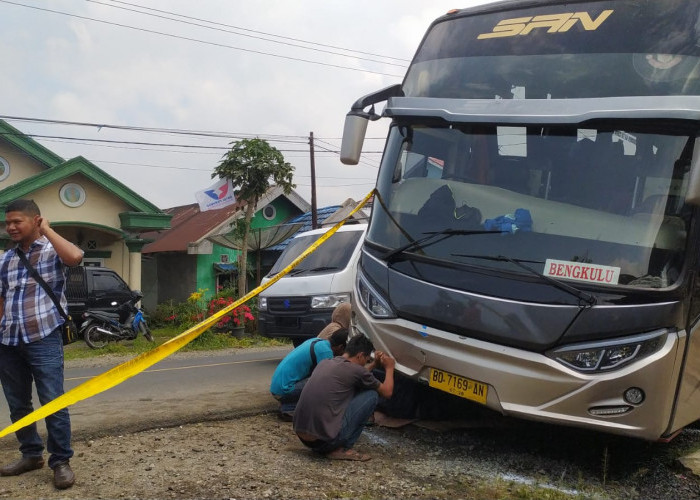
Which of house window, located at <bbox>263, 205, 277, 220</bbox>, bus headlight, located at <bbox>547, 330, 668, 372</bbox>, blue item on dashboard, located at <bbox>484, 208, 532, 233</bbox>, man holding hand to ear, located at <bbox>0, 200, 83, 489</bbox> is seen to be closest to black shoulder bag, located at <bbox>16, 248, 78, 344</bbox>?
man holding hand to ear, located at <bbox>0, 200, 83, 489</bbox>

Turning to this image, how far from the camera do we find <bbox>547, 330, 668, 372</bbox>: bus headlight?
4223 mm

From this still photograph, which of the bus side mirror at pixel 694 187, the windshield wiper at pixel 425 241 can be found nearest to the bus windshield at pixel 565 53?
the bus side mirror at pixel 694 187

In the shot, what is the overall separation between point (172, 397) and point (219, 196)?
12.2 meters

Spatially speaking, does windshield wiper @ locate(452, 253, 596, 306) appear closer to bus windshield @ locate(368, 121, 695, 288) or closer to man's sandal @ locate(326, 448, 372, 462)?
bus windshield @ locate(368, 121, 695, 288)

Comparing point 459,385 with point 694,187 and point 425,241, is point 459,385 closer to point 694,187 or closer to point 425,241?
point 425,241

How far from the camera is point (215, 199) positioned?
62.8ft

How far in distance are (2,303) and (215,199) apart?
15.0 m

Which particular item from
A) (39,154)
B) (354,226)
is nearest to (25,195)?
(39,154)

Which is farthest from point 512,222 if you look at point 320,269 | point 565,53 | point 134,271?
point 134,271

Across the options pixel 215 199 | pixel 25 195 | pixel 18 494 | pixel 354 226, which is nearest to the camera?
pixel 18 494

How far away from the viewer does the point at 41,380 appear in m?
4.32

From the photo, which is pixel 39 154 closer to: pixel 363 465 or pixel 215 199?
pixel 215 199

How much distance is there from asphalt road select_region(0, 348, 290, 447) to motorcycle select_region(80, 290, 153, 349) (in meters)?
3.20

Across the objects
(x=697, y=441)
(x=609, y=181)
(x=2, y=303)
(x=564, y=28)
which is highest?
(x=564, y=28)
